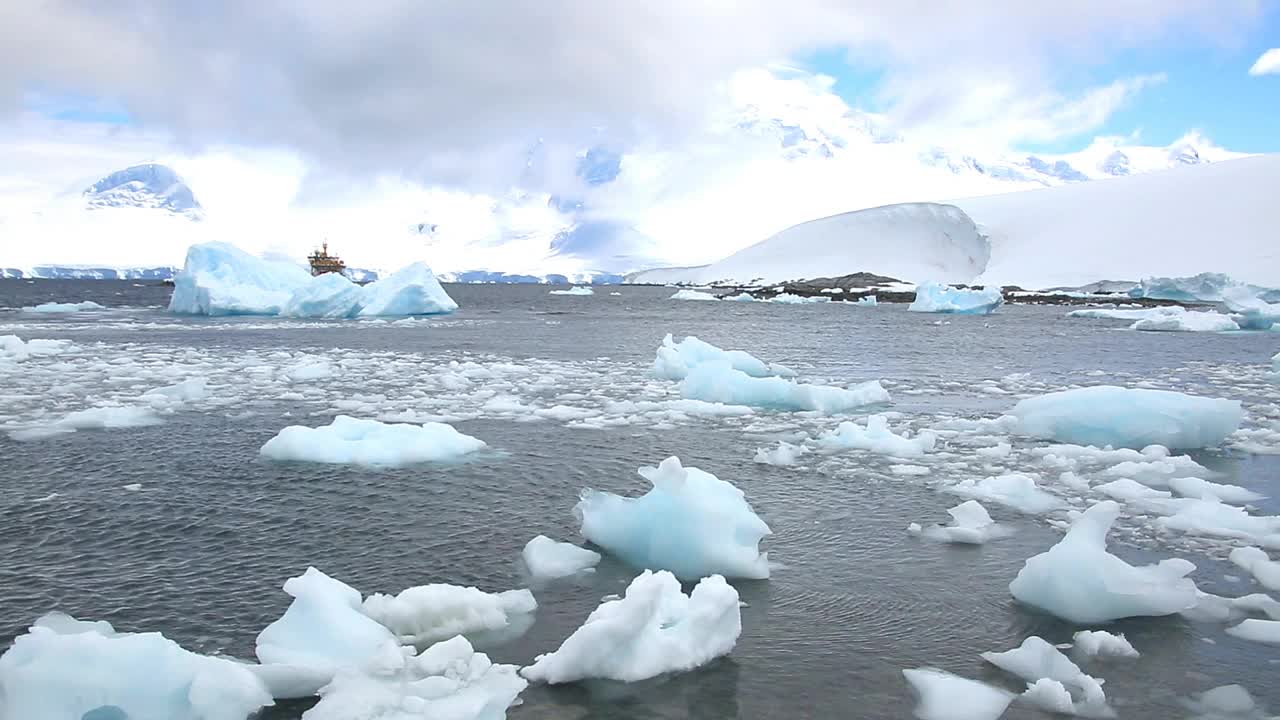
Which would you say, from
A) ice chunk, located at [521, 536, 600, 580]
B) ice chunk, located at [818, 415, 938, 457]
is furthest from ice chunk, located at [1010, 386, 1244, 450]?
ice chunk, located at [521, 536, 600, 580]

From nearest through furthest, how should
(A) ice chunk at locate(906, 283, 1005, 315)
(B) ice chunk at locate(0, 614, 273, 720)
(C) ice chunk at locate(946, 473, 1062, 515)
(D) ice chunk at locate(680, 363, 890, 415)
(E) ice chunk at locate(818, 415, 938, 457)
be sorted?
(B) ice chunk at locate(0, 614, 273, 720) < (C) ice chunk at locate(946, 473, 1062, 515) < (E) ice chunk at locate(818, 415, 938, 457) < (D) ice chunk at locate(680, 363, 890, 415) < (A) ice chunk at locate(906, 283, 1005, 315)

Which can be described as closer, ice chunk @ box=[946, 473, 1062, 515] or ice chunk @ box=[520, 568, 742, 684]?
ice chunk @ box=[520, 568, 742, 684]

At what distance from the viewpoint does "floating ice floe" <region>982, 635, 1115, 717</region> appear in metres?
4.36

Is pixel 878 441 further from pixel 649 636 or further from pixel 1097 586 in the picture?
pixel 649 636

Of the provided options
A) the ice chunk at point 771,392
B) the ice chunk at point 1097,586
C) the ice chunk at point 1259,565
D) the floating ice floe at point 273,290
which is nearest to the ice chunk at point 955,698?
the ice chunk at point 1097,586

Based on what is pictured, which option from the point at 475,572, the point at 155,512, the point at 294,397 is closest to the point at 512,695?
the point at 475,572

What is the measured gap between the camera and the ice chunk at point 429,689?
160 inches

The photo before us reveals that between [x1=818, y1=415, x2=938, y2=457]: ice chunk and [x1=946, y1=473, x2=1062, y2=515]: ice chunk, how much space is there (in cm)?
151

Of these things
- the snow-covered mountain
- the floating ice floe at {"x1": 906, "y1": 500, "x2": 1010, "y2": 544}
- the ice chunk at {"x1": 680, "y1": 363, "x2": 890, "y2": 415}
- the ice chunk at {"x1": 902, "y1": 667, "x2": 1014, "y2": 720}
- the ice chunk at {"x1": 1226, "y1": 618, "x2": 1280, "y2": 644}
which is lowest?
the ice chunk at {"x1": 902, "y1": 667, "x2": 1014, "y2": 720}

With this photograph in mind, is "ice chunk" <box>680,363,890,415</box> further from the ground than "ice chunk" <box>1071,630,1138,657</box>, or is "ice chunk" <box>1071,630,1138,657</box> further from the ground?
"ice chunk" <box>680,363,890,415</box>

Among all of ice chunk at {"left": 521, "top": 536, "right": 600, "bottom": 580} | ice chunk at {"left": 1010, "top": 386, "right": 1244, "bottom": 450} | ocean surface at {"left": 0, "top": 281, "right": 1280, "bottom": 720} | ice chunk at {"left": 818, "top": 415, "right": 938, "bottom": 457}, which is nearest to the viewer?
ocean surface at {"left": 0, "top": 281, "right": 1280, "bottom": 720}

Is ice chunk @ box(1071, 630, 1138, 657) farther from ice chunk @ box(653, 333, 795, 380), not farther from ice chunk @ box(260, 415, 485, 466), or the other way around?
ice chunk @ box(653, 333, 795, 380)

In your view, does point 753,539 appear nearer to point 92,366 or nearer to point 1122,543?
point 1122,543

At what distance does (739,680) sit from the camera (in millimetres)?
4668
